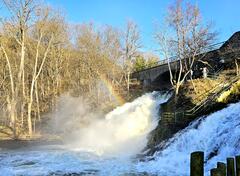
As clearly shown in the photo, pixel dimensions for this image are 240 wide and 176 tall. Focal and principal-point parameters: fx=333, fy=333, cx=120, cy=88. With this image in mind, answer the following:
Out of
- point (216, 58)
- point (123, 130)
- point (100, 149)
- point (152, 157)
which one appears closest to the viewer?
point (152, 157)

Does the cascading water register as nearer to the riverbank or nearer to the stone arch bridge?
the riverbank

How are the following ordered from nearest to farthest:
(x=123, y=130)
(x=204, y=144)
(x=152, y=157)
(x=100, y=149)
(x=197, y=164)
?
(x=197, y=164)
(x=204, y=144)
(x=152, y=157)
(x=100, y=149)
(x=123, y=130)

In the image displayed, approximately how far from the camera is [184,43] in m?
28.6

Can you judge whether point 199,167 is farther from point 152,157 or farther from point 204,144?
point 152,157

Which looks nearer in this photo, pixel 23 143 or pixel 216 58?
pixel 23 143

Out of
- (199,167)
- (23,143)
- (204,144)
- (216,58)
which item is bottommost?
(23,143)

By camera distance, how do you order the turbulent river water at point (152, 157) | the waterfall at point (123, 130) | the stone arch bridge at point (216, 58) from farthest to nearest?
the stone arch bridge at point (216, 58)
the waterfall at point (123, 130)
the turbulent river water at point (152, 157)

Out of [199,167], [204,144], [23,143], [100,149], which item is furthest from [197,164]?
[23,143]

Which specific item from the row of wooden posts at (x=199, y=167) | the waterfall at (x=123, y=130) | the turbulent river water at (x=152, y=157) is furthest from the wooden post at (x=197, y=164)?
the waterfall at (x=123, y=130)

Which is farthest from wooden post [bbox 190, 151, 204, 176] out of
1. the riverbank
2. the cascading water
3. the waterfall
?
the riverbank

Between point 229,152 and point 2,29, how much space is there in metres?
26.1

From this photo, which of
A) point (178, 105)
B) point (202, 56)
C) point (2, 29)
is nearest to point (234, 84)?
point (178, 105)

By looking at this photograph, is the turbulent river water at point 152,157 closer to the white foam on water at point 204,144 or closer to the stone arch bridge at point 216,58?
the white foam on water at point 204,144

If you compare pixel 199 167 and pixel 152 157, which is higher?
pixel 199 167
